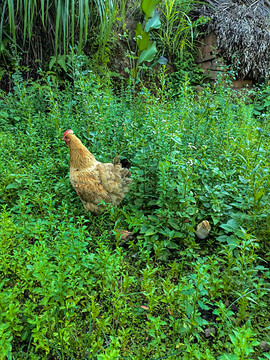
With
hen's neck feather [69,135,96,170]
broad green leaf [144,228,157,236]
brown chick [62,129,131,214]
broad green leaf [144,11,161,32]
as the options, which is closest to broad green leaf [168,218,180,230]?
broad green leaf [144,228,157,236]

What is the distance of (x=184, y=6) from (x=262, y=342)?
6020mm

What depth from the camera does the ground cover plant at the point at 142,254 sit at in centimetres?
130

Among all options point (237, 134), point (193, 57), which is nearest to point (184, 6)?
point (193, 57)

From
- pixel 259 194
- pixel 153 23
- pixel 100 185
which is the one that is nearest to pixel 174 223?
pixel 259 194

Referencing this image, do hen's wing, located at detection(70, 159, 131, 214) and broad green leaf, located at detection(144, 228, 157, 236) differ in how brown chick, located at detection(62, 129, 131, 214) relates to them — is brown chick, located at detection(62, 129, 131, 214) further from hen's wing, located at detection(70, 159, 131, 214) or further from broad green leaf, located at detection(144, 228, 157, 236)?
broad green leaf, located at detection(144, 228, 157, 236)

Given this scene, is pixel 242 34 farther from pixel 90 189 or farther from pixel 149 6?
pixel 90 189

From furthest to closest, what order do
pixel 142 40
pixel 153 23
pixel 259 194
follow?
pixel 153 23
pixel 142 40
pixel 259 194

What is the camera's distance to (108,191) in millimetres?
2240

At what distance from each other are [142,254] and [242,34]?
521cm

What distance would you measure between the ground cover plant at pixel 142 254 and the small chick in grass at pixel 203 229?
0.06 meters

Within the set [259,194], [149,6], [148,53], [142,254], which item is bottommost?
[142,254]

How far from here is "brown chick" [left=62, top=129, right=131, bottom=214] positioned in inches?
86.7

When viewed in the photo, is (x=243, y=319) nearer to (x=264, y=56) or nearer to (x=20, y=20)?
(x=20, y=20)

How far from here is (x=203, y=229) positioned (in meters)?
1.92
